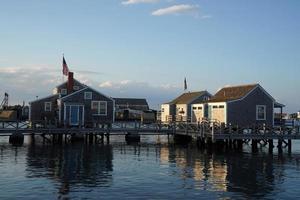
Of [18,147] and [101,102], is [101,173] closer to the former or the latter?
[18,147]

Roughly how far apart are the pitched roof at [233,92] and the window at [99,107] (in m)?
12.7

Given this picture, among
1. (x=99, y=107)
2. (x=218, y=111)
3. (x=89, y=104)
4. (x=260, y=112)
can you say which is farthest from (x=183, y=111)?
(x=260, y=112)

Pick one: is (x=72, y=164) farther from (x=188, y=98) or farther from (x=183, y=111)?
(x=188, y=98)

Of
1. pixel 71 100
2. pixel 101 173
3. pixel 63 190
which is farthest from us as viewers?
pixel 71 100

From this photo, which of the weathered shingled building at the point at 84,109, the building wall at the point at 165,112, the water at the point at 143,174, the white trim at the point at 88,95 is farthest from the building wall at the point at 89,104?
the building wall at the point at 165,112

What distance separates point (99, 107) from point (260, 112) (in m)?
18.4

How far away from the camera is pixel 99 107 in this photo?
5728 centimetres

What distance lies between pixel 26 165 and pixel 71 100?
2348cm

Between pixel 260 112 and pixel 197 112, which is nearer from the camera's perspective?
pixel 260 112

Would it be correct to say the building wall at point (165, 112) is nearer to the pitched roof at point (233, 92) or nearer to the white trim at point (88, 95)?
the pitched roof at point (233, 92)

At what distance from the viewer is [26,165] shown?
33125 mm

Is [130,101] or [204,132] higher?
[130,101]

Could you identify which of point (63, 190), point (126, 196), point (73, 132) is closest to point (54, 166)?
point (63, 190)

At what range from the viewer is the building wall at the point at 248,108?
166ft
